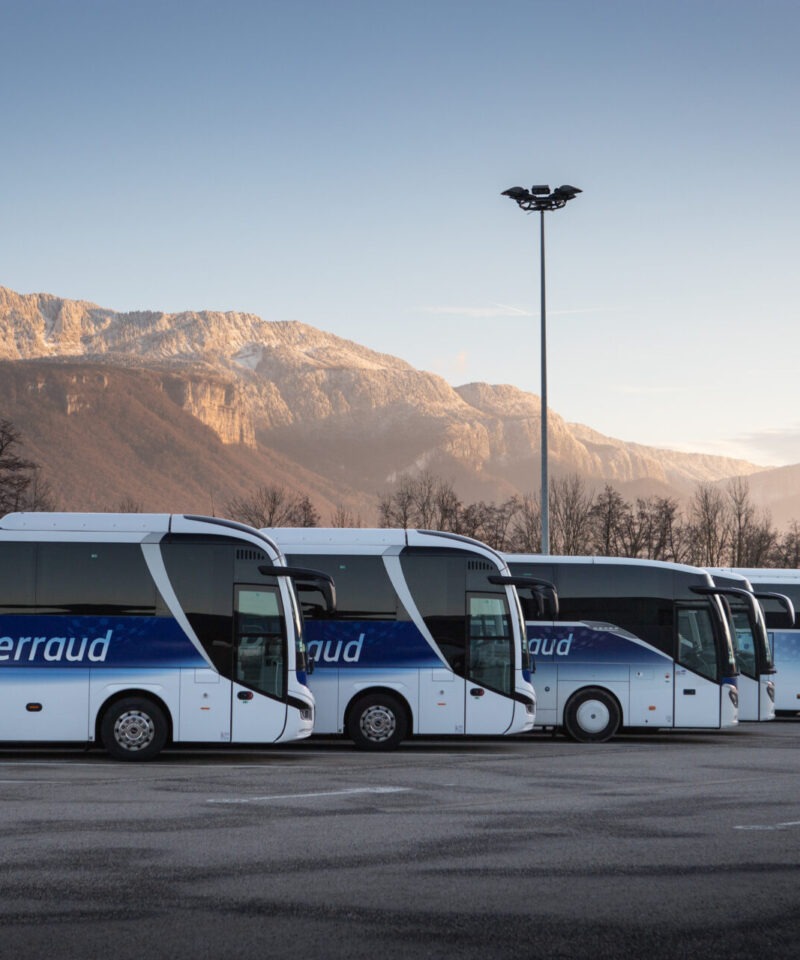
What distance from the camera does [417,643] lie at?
68.8 ft

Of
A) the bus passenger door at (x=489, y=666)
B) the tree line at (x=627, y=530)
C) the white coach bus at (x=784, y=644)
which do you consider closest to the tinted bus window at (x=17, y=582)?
the bus passenger door at (x=489, y=666)

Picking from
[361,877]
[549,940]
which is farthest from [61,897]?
[549,940]

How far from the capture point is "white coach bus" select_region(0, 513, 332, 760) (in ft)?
60.1

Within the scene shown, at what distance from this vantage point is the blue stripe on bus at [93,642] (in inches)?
725

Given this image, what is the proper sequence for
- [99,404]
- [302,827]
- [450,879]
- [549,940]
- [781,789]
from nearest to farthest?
[549,940] < [450,879] < [302,827] < [781,789] < [99,404]

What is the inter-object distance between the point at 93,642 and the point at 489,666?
5.96 meters

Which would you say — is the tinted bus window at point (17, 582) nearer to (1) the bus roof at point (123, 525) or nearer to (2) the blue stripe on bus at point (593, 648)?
(1) the bus roof at point (123, 525)

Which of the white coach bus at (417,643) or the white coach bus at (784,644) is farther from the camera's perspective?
the white coach bus at (784,644)

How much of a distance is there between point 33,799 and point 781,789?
797cm

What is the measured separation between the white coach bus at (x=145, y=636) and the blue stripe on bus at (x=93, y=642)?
13 mm

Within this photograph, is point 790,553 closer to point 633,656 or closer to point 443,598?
point 633,656

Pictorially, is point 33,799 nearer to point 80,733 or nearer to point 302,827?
point 302,827

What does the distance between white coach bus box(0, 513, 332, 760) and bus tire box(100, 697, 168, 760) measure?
13 mm

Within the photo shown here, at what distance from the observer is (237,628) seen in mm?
18672
